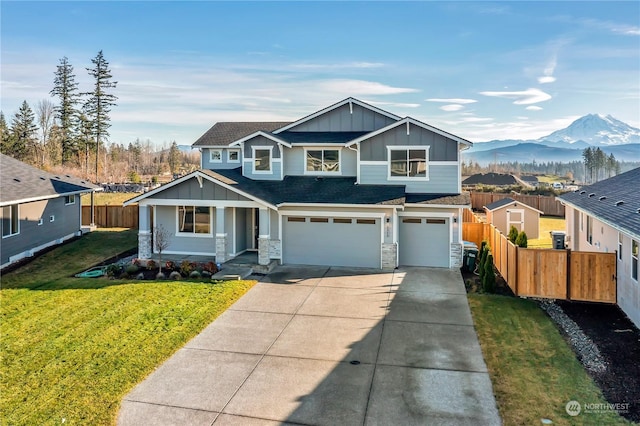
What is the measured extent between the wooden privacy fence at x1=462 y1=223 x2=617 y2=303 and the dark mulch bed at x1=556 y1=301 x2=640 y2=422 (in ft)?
1.27

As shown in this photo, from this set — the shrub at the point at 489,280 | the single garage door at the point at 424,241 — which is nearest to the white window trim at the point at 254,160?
the single garage door at the point at 424,241

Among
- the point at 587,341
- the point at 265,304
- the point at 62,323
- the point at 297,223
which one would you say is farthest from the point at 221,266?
the point at 587,341

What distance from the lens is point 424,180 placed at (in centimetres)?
1750

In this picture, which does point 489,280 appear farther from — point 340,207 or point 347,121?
point 347,121

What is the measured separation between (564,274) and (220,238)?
12457 millimetres

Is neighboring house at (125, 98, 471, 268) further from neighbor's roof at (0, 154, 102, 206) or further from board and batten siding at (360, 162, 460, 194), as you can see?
neighbor's roof at (0, 154, 102, 206)

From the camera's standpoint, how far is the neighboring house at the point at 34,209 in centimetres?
1648

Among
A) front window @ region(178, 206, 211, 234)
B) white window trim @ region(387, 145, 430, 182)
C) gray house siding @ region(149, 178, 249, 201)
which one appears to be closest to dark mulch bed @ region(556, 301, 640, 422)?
white window trim @ region(387, 145, 430, 182)

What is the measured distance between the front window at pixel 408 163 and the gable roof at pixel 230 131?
1388cm

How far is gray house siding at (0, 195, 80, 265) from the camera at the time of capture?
16.8 m

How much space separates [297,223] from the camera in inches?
679

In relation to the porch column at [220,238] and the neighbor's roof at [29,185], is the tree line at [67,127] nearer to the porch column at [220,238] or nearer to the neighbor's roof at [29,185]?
the neighbor's roof at [29,185]

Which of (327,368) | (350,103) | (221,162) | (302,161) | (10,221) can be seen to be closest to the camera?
(327,368)

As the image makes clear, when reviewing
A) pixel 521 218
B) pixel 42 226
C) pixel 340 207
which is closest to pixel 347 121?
pixel 340 207
